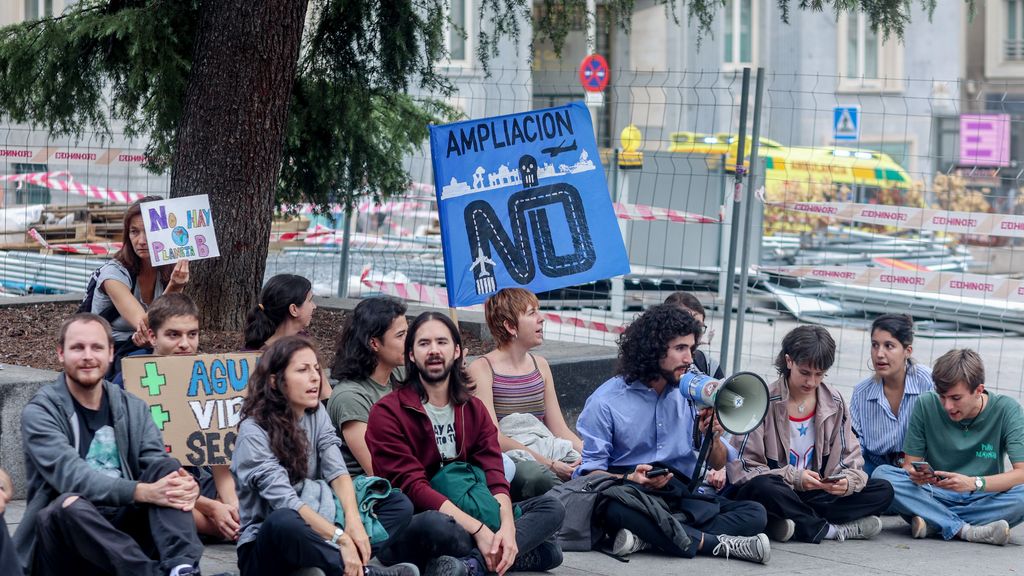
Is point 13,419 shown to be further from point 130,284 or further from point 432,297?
point 432,297

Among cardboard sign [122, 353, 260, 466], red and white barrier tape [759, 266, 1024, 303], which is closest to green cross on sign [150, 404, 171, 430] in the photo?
cardboard sign [122, 353, 260, 466]

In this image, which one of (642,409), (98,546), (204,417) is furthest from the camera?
(642,409)

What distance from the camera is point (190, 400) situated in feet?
19.1

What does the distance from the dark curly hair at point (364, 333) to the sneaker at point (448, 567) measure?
1.17 m

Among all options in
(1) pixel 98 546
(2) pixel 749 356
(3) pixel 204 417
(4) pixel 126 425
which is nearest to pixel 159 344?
(3) pixel 204 417

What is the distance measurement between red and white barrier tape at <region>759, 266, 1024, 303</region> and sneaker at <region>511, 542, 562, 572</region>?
17.0 ft

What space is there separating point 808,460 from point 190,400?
9.74 feet

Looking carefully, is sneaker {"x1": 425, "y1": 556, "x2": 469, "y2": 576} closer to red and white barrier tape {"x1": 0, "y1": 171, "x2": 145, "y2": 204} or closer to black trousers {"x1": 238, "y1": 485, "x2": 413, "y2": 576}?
black trousers {"x1": 238, "y1": 485, "x2": 413, "y2": 576}

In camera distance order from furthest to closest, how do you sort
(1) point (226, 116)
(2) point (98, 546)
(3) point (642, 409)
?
(1) point (226, 116) → (3) point (642, 409) → (2) point (98, 546)

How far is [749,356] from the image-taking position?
12.2 metres

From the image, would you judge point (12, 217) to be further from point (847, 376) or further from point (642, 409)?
point (642, 409)

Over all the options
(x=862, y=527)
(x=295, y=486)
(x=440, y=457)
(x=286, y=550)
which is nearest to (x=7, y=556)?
(x=286, y=550)

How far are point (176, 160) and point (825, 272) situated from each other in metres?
5.12

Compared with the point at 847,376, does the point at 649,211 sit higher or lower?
higher
